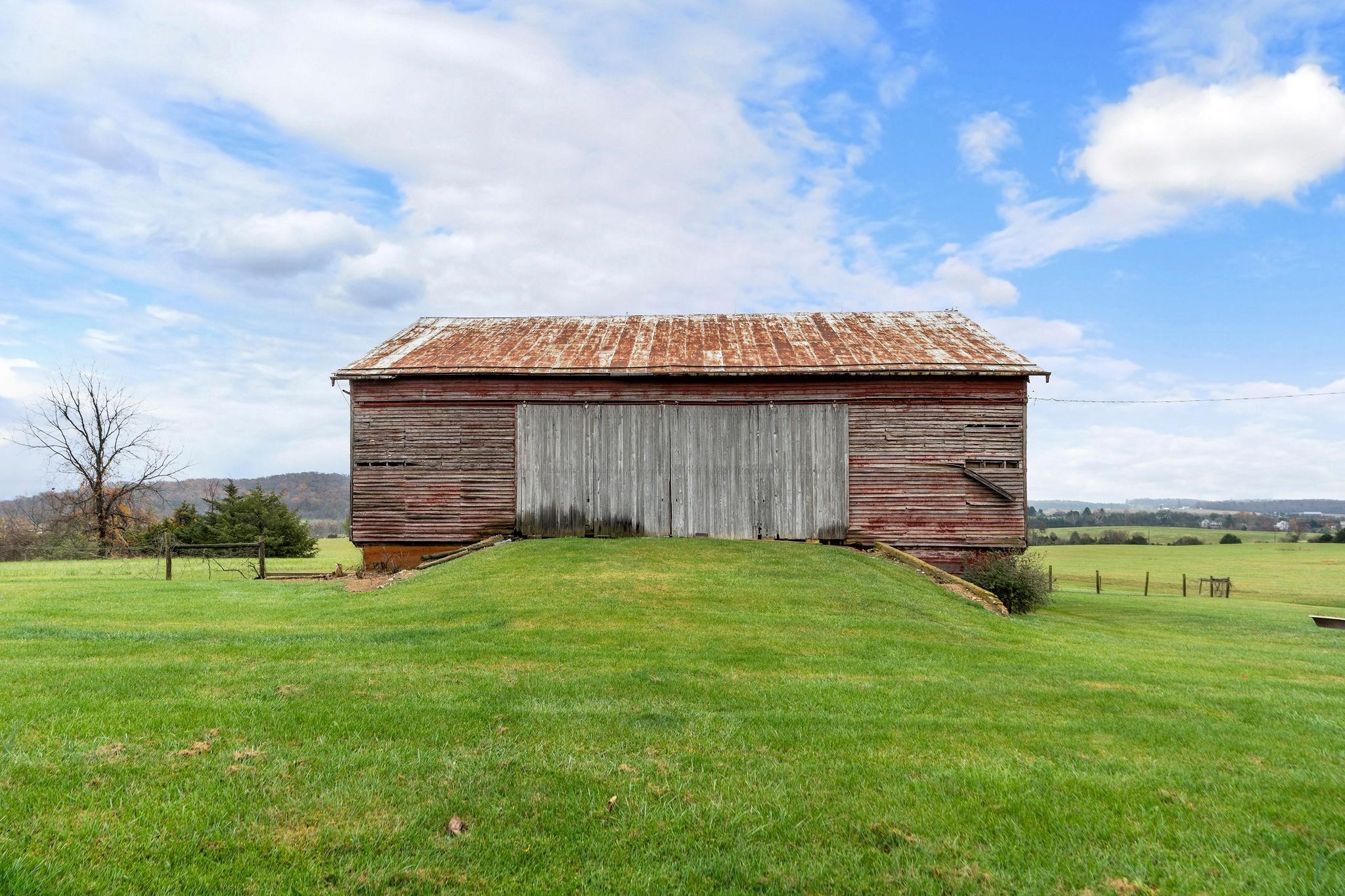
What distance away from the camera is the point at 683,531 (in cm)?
2295

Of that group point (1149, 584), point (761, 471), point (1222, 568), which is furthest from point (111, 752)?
point (1222, 568)

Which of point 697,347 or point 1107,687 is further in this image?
point 697,347

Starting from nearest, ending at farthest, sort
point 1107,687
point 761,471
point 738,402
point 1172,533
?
point 1107,687
point 761,471
point 738,402
point 1172,533

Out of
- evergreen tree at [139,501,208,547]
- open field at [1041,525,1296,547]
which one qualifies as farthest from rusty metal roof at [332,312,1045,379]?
open field at [1041,525,1296,547]

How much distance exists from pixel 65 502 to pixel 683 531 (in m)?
A: 41.8

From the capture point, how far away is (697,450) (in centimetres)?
2316

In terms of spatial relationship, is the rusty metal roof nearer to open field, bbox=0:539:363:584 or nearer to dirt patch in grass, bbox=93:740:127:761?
open field, bbox=0:539:363:584

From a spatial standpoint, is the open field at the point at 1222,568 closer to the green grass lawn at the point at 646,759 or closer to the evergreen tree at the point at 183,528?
the green grass lawn at the point at 646,759

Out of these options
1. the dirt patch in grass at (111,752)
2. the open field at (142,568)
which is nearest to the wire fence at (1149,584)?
the open field at (142,568)

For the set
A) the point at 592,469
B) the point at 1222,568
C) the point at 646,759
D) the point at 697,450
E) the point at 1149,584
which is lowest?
the point at 1222,568

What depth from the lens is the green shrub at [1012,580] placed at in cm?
2095

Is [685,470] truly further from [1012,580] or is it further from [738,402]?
[1012,580]

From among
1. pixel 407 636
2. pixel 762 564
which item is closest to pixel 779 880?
pixel 407 636

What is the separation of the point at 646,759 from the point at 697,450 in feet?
56.9
